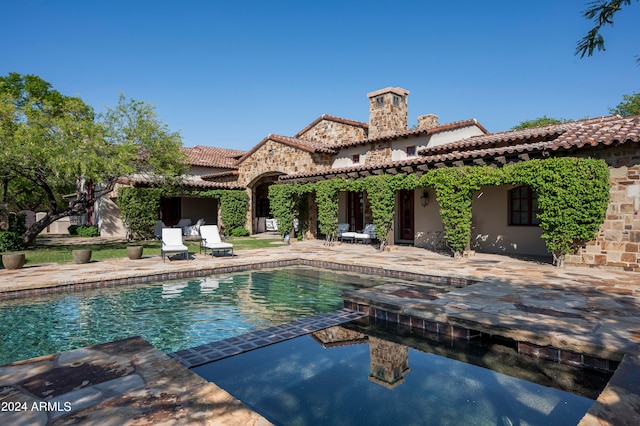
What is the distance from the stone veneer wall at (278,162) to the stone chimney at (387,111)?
2991 millimetres

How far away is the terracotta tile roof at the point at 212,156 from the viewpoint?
86.0 feet

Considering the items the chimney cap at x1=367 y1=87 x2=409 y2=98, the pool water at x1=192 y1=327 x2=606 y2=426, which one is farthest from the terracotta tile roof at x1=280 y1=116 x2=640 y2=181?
the pool water at x1=192 y1=327 x2=606 y2=426

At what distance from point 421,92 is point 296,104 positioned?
7.20m

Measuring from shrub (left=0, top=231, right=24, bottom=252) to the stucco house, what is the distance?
24.9 feet

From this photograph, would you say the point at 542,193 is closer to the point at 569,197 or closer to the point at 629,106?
the point at 569,197

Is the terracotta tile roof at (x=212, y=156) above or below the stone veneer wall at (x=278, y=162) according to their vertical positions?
above

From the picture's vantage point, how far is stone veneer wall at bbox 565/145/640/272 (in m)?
8.85

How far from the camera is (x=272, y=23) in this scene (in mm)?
16000

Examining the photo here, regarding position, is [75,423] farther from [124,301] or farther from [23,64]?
[23,64]

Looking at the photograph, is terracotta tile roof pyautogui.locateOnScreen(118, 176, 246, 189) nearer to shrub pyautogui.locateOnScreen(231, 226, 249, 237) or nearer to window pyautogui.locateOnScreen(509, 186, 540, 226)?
shrub pyautogui.locateOnScreen(231, 226, 249, 237)

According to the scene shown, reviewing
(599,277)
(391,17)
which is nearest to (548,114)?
(391,17)

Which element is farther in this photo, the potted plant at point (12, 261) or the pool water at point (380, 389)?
the potted plant at point (12, 261)

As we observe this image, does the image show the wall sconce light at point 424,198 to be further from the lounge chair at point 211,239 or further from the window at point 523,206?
the lounge chair at point 211,239

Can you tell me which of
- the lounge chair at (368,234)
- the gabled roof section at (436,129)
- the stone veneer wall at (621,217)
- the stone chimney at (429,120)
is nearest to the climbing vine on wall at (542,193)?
the stone veneer wall at (621,217)
